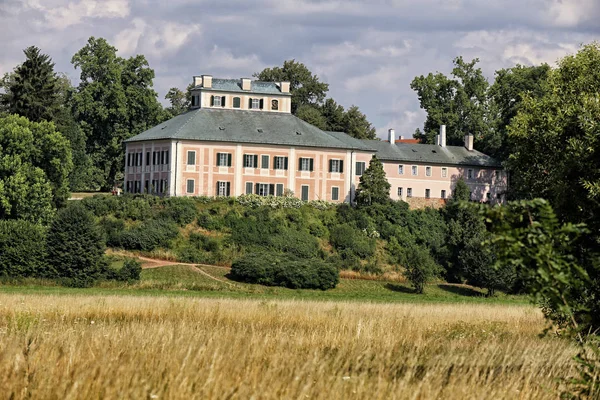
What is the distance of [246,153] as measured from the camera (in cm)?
8388

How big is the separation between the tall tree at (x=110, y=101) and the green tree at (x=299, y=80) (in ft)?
68.6

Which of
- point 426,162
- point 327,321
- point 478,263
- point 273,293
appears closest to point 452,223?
point 478,263

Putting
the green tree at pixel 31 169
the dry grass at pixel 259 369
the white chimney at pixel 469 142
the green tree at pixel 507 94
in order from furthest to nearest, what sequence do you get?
1. the white chimney at pixel 469 142
2. the green tree at pixel 507 94
3. the green tree at pixel 31 169
4. the dry grass at pixel 259 369

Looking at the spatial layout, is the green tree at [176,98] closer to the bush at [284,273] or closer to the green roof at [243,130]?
the green roof at [243,130]

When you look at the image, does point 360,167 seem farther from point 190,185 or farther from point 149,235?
point 149,235

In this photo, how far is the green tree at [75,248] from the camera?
56.7m

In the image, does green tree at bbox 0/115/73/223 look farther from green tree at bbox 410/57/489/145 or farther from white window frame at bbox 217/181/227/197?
green tree at bbox 410/57/489/145

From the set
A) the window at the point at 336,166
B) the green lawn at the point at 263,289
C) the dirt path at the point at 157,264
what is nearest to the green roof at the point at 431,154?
the window at the point at 336,166

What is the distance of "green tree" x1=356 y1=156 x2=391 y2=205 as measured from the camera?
8238cm

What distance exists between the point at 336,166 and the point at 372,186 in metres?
4.78

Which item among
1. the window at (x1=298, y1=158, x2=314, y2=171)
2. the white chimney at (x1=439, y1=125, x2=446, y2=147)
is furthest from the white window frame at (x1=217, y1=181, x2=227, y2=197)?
the white chimney at (x1=439, y1=125, x2=446, y2=147)

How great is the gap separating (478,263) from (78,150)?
4004 cm

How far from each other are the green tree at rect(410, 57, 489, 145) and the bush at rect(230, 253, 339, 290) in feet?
148

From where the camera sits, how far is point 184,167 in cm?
8225
